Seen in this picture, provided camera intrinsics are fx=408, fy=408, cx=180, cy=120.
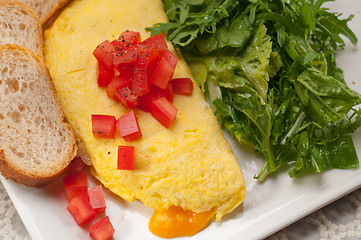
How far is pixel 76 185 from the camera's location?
2.78m

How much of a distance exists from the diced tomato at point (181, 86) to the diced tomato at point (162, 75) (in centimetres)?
18

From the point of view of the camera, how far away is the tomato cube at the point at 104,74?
2.86 metres

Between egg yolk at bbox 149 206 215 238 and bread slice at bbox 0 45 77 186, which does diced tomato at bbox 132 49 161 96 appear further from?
egg yolk at bbox 149 206 215 238

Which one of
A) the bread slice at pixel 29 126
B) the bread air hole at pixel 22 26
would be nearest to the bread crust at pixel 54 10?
the bread air hole at pixel 22 26

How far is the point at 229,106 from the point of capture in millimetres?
3092

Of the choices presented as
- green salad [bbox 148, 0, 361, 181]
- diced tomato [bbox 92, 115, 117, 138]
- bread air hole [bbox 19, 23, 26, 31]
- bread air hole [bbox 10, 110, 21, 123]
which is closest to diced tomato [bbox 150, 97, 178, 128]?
diced tomato [bbox 92, 115, 117, 138]

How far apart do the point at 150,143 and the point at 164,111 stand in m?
0.24

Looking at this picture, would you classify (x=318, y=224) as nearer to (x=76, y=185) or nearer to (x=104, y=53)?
(x=76, y=185)

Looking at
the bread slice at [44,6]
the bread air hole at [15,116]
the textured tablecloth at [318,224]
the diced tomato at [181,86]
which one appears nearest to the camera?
the bread air hole at [15,116]

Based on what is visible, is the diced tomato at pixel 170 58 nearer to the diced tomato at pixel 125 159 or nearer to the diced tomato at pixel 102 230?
the diced tomato at pixel 125 159

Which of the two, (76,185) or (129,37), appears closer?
(76,185)

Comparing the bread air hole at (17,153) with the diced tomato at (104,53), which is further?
the diced tomato at (104,53)

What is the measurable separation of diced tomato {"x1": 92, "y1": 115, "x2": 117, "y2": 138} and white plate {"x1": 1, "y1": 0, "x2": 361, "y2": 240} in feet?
1.28

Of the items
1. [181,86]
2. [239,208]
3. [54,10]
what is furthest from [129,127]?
[54,10]
